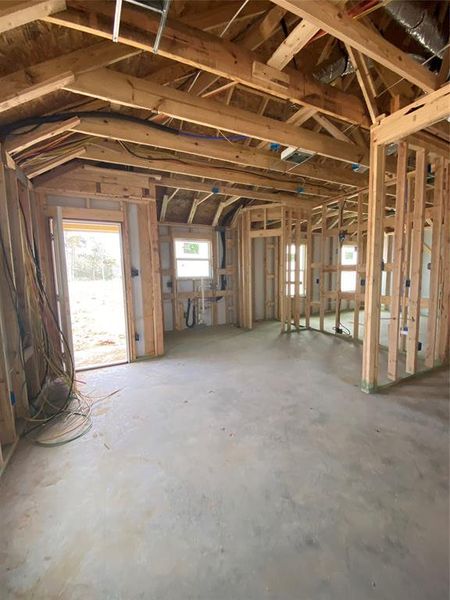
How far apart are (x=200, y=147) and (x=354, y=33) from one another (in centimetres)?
173

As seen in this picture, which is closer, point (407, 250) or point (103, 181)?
point (407, 250)

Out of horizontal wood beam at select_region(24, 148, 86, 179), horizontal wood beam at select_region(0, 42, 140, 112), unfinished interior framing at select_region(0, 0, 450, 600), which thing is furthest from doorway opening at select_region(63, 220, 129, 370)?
horizontal wood beam at select_region(0, 42, 140, 112)

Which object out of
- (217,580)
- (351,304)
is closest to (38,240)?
(217,580)

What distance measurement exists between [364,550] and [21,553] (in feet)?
5.53

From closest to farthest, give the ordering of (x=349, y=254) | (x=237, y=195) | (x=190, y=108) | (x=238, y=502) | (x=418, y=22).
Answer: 1. (x=238, y=502)
2. (x=418, y=22)
3. (x=190, y=108)
4. (x=237, y=195)
5. (x=349, y=254)

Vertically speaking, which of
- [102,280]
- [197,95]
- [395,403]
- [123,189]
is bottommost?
[395,403]

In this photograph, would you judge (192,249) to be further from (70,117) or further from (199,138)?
(70,117)

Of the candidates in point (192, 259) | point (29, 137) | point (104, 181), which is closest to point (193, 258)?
point (192, 259)

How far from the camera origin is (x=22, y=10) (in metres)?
1.16

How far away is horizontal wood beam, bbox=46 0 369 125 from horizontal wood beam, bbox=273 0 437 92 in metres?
0.55

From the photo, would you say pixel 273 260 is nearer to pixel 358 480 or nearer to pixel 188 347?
pixel 188 347

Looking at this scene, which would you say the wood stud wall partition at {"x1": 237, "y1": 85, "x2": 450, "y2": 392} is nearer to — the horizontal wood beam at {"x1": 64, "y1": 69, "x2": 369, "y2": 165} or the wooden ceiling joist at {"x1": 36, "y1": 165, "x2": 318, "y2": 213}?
the horizontal wood beam at {"x1": 64, "y1": 69, "x2": 369, "y2": 165}

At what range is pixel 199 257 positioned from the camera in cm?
612

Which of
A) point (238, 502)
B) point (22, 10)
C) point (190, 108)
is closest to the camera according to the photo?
point (22, 10)
